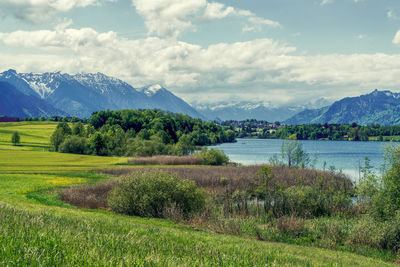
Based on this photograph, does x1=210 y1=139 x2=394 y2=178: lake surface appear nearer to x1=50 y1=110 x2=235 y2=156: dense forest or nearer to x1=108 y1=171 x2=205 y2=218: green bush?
x1=108 y1=171 x2=205 y2=218: green bush

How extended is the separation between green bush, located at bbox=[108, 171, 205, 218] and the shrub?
270 ft

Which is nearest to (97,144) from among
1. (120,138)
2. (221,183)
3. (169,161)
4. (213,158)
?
(120,138)

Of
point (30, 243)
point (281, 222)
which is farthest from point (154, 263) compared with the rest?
point (281, 222)

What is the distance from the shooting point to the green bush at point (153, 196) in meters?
24.7

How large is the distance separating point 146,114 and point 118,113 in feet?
57.5

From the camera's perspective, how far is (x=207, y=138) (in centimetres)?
19538

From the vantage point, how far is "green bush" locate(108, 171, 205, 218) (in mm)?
24703

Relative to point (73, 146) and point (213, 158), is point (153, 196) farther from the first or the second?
point (73, 146)

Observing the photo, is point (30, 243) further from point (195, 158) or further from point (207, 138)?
point (207, 138)

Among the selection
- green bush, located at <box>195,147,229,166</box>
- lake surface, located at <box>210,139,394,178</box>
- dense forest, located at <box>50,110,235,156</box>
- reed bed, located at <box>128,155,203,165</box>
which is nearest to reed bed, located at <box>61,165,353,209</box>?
lake surface, located at <box>210,139,394,178</box>

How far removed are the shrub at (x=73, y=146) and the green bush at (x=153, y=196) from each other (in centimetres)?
8225

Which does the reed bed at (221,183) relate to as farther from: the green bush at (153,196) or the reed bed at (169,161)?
the reed bed at (169,161)

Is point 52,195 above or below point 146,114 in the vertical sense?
below

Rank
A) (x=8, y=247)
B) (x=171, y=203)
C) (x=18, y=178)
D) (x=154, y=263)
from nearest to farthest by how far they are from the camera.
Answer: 1. (x=8, y=247)
2. (x=154, y=263)
3. (x=171, y=203)
4. (x=18, y=178)
